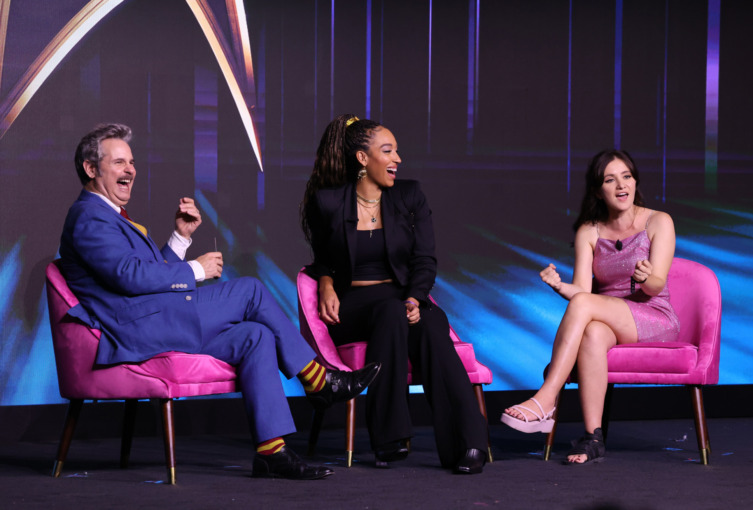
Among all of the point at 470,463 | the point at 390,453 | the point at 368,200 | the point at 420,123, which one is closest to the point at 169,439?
the point at 390,453

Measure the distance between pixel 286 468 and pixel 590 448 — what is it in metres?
1.12

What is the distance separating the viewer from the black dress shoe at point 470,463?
3028 mm

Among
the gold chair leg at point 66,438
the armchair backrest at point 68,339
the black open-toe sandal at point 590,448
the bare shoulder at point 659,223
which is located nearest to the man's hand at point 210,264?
the armchair backrest at point 68,339

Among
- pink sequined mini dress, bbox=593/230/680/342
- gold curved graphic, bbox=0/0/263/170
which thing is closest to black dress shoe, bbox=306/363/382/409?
pink sequined mini dress, bbox=593/230/680/342

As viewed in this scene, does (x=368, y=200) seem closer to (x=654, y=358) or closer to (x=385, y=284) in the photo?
(x=385, y=284)

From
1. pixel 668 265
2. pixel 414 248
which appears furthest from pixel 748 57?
pixel 414 248

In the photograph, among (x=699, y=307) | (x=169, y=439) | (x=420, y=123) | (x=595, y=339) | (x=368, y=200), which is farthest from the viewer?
(x=420, y=123)

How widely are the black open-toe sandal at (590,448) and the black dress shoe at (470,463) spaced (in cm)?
38

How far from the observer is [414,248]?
358 cm

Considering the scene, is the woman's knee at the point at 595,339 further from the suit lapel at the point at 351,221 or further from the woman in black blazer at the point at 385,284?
the suit lapel at the point at 351,221

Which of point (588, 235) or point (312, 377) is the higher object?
point (588, 235)

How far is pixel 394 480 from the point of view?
9.59 ft

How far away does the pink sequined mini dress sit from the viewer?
345 centimetres

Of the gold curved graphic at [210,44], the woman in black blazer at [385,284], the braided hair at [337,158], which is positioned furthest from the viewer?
the gold curved graphic at [210,44]
